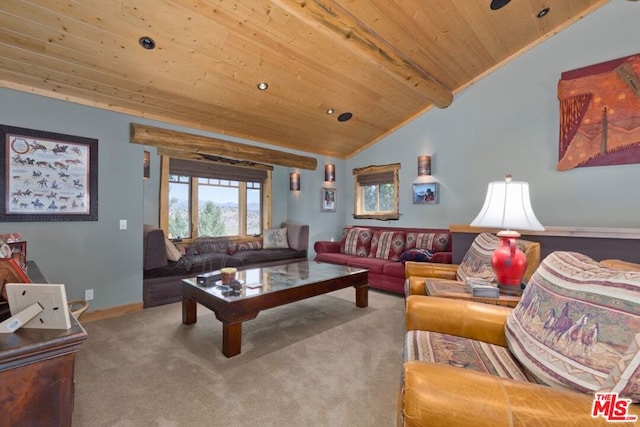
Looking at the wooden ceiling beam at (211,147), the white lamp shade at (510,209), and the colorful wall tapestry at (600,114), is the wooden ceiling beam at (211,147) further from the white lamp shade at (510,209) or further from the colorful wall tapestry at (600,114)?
the colorful wall tapestry at (600,114)

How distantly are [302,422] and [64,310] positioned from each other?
1.30m

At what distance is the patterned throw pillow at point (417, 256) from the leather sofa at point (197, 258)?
72.7 inches

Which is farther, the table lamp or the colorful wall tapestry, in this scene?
the colorful wall tapestry

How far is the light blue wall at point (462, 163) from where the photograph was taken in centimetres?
296

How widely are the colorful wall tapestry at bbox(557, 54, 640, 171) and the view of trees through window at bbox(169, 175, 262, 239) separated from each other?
466 cm

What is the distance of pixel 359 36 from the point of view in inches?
115

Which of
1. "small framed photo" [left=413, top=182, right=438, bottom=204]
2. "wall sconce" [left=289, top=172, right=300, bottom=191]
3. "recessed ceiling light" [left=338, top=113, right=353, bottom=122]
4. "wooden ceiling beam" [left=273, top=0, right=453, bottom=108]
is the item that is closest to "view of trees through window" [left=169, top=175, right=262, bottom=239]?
"wall sconce" [left=289, top=172, right=300, bottom=191]

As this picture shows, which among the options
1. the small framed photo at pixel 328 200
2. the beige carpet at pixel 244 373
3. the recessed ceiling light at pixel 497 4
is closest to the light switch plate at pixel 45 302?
the beige carpet at pixel 244 373

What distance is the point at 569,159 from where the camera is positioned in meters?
3.58

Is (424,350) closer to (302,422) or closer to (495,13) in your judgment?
(302,422)

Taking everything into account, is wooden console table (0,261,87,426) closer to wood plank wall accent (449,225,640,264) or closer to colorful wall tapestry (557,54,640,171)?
wood plank wall accent (449,225,640,264)

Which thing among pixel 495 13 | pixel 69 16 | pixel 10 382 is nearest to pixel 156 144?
pixel 69 16

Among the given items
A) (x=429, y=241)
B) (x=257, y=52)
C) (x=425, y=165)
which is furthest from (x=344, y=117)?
(x=429, y=241)

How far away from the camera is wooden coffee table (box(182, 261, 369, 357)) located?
2.29 m
